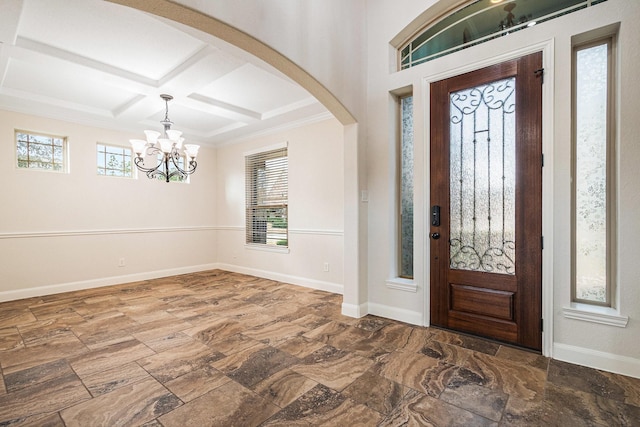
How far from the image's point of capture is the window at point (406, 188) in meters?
3.28

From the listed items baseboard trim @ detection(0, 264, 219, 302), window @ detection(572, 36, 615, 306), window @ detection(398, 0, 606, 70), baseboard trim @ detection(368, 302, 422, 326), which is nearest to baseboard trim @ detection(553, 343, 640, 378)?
window @ detection(572, 36, 615, 306)

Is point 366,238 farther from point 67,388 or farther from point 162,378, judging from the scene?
point 67,388

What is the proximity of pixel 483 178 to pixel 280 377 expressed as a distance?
2328mm

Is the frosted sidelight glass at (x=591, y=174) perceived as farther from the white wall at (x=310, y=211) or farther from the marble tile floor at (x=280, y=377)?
the white wall at (x=310, y=211)

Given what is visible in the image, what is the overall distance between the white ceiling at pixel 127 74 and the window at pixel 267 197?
2.13 feet

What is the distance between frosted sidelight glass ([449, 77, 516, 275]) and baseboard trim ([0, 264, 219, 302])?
5.12m

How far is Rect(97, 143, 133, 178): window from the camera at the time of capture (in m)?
5.09

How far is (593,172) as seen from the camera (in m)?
2.33

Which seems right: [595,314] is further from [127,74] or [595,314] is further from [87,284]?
[87,284]

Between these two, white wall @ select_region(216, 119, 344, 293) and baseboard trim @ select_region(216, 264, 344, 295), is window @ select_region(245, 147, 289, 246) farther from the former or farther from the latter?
baseboard trim @ select_region(216, 264, 344, 295)

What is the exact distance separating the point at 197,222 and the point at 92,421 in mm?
4925

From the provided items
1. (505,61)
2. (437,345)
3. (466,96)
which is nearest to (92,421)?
(437,345)

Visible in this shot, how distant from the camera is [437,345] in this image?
2607 mm

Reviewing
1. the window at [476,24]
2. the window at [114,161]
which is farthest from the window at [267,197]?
the window at [476,24]
